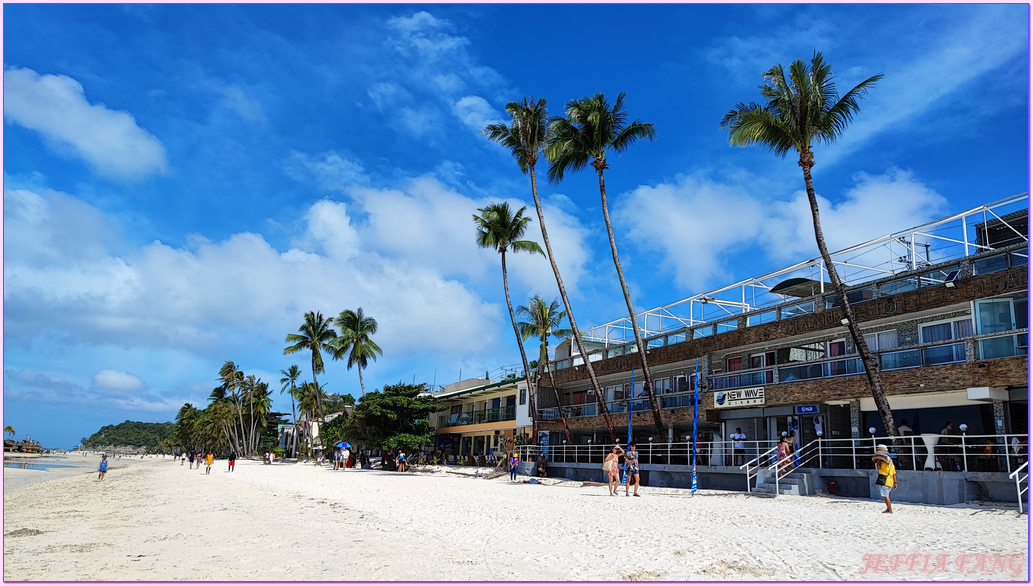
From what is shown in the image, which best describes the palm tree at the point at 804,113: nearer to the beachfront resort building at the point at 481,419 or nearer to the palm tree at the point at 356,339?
the beachfront resort building at the point at 481,419

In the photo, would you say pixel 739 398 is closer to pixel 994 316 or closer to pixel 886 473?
pixel 994 316

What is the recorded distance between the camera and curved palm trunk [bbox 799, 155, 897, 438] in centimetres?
1911

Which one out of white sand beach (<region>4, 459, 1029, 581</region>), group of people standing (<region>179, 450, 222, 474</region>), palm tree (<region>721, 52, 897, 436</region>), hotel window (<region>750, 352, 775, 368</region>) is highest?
palm tree (<region>721, 52, 897, 436</region>)

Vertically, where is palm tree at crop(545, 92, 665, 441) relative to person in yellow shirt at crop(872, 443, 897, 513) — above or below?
above

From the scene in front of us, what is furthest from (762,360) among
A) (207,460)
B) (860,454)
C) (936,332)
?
(207,460)

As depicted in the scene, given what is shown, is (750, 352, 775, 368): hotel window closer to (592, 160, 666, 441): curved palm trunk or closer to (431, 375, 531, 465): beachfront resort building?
(592, 160, 666, 441): curved palm trunk

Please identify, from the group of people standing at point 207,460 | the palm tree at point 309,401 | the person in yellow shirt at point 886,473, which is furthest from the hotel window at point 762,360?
the palm tree at point 309,401

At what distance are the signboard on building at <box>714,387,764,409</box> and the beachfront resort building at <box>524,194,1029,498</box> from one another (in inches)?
1.7

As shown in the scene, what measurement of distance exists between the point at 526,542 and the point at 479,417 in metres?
38.6

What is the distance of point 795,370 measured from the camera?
23406mm

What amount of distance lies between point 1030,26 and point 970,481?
1323 centimetres

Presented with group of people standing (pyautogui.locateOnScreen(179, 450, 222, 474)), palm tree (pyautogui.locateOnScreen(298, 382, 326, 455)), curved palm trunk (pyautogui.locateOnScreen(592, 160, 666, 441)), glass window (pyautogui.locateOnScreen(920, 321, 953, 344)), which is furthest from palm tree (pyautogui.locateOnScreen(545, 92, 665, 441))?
palm tree (pyautogui.locateOnScreen(298, 382, 326, 455))

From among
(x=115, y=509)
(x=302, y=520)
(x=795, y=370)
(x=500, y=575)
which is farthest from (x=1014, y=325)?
(x=115, y=509)

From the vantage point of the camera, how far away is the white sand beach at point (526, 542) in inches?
316
